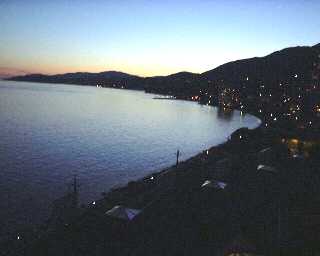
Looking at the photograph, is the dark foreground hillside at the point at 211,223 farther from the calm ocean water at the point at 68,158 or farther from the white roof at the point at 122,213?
the calm ocean water at the point at 68,158

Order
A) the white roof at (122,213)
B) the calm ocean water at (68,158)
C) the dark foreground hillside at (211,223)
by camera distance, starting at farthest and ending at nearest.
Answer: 1. the calm ocean water at (68,158)
2. the white roof at (122,213)
3. the dark foreground hillside at (211,223)

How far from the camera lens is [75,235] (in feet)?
62.9

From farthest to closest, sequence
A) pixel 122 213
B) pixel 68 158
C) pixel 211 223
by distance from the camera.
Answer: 1. pixel 68 158
2. pixel 211 223
3. pixel 122 213

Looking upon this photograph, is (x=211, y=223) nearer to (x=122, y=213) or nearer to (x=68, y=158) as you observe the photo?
(x=122, y=213)

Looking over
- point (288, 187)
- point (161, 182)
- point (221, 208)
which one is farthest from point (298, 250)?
point (161, 182)

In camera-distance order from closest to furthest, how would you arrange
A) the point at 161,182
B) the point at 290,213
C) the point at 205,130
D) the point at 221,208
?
the point at 290,213
the point at 221,208
the point at 161,182
the point at 205,130

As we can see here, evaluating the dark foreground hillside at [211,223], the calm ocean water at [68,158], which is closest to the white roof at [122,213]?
the dark foreground hillside at [211,223]

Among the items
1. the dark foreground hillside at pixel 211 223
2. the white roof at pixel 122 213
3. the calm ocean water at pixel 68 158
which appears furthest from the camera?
the calm ocean water at pixel 68 158

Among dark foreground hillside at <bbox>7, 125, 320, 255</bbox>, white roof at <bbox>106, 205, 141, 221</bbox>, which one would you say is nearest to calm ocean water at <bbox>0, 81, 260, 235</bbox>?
dark foreground hillside at <bbox>7, 125, 320, 255</bbox>

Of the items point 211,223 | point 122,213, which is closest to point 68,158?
point 122,213

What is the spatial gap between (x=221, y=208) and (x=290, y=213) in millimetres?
4436

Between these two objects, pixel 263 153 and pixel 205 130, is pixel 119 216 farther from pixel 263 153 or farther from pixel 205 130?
pixel 205 130

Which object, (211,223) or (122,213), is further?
(211,223)

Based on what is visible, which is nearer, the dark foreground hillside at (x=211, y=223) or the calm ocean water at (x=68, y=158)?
the dark foreground hillside at (x=211, y=223)
